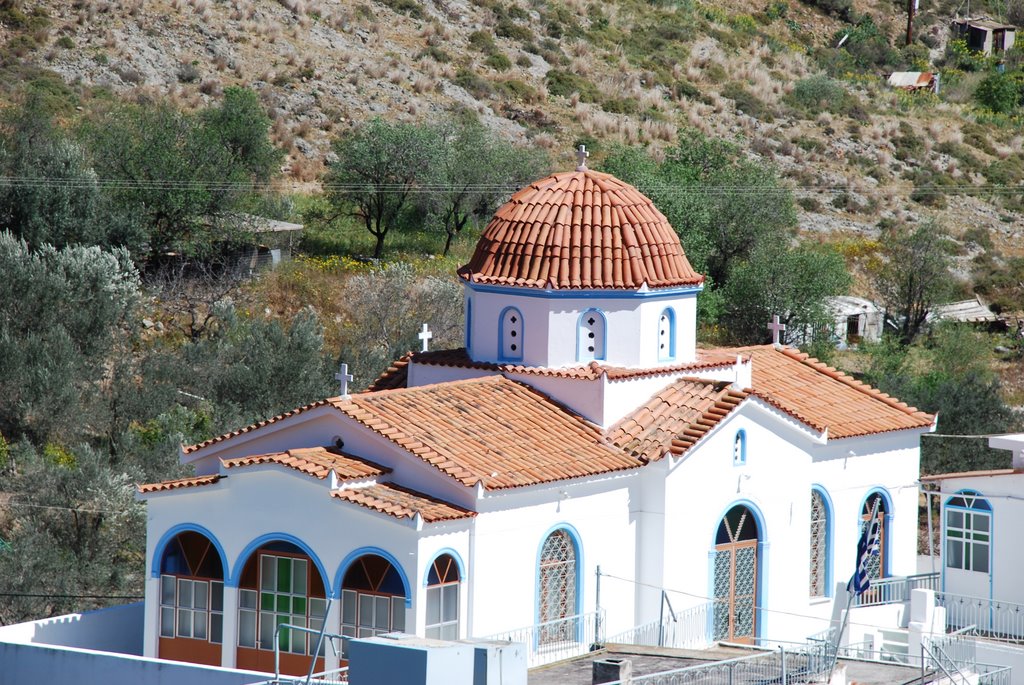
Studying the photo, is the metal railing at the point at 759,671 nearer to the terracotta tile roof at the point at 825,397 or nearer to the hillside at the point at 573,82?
the terracotta tile roof at the point at 825,397

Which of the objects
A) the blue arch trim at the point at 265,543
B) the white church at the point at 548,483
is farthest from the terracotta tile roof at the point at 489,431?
the blue arch trim at the point at 265,543

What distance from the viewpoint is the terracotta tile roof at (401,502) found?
2134 cm

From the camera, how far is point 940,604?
28.6 meters

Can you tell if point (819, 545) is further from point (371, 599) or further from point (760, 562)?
point (371, 599)

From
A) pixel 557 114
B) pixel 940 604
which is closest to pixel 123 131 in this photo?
pixel 557 114

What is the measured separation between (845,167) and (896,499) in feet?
130

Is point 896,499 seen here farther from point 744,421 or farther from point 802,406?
point 744,421

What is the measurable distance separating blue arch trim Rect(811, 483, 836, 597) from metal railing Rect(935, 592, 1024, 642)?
2087mm

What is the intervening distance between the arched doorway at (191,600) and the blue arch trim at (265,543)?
369 mm

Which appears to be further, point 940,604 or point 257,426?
point 940,604

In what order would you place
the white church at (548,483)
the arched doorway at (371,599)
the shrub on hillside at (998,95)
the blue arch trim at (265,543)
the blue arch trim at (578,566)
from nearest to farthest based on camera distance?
the arched doorway at (371,599)
the white church at (548,483)
the blue arch trim at (265,543)
the blue arch trim at (578,566)
the shrub on hillside at (998,95)

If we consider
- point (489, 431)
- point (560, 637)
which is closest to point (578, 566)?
point (560, 637)

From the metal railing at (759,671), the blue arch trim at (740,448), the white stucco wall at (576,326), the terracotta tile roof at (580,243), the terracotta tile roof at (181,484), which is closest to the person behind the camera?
the metal railing at (759,671)

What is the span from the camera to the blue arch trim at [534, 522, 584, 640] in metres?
23.2
